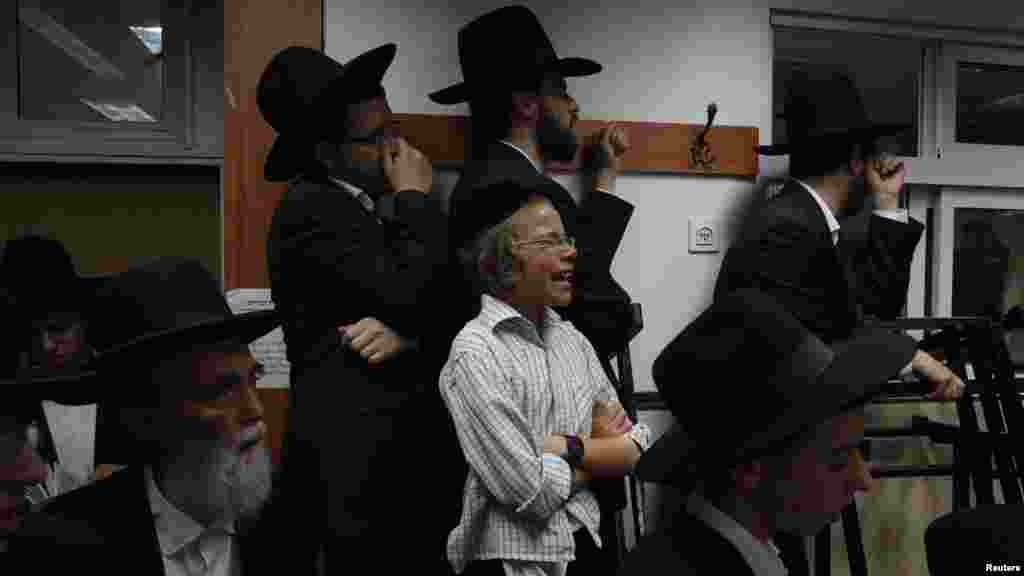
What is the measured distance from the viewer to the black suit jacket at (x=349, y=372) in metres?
1.65

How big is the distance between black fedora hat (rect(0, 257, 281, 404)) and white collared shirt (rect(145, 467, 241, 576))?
14 cm

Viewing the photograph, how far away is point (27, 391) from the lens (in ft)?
3.42

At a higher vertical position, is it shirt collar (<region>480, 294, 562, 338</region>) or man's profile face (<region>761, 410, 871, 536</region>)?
shirt collar (<region>480, 294, 562, 338</region>)

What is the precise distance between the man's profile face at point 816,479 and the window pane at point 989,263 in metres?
2.45

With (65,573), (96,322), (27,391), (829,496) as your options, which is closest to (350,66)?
(96,322)

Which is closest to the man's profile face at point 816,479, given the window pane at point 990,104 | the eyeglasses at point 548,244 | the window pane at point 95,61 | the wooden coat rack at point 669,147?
the eyeglasses at point 548,244

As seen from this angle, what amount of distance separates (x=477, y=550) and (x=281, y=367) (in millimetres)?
968

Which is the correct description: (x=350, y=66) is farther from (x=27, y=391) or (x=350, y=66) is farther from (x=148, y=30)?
(x=148, y=30)

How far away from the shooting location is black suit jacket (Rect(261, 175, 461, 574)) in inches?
65.1

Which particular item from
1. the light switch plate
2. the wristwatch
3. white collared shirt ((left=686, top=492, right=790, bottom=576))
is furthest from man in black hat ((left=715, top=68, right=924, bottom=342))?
white collared shirt ((left=686, top=492, right=790, bottom=576))

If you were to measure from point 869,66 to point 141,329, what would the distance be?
285 centimetres

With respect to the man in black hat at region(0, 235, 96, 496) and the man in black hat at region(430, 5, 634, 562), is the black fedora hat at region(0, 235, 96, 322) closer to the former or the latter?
the man in black hat at region(0, 235, 96, 496)

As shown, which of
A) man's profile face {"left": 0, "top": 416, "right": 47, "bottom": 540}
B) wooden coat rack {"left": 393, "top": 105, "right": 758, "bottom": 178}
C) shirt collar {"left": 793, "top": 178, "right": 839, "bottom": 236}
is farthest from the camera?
wooden coat rack {"left": 393, "top": 105, "right": 758, "bottom": 178}

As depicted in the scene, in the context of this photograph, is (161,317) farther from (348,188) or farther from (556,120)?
(556,120)
